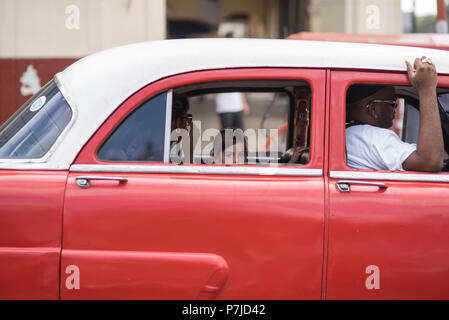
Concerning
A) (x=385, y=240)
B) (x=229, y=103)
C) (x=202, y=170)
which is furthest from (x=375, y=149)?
(x=229, y=103)

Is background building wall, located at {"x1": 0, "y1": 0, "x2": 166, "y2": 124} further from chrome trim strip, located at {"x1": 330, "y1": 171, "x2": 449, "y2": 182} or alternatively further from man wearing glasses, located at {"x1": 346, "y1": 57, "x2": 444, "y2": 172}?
chrome trim strip, located at {"x1": 330, "y1": 171, "x2": 449, "y2": 182}

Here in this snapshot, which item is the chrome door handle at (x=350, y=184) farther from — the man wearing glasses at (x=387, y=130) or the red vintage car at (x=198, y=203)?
the man wearing glasses at (x=387, y=130)

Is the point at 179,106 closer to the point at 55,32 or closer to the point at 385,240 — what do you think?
the point at 385,240

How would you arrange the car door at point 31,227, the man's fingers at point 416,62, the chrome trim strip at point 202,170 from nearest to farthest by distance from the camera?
the car door at point 31,227
the chrome trim strip at point 202,170
the man's fingers at point 416,62

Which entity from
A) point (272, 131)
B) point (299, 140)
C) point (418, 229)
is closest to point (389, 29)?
point (272, 131)

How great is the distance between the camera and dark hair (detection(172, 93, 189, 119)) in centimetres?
295

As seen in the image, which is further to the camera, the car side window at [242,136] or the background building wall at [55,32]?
the background building wall at [55,32]

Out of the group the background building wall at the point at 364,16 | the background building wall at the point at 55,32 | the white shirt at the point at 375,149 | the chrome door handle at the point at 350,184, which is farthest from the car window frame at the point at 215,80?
the background building wall at the point at 364,16

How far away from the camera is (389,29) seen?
9141 millimetres

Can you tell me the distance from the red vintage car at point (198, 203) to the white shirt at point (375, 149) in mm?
182

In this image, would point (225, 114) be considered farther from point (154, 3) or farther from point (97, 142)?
point (97, 142)

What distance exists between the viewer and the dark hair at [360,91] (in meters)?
2.91
